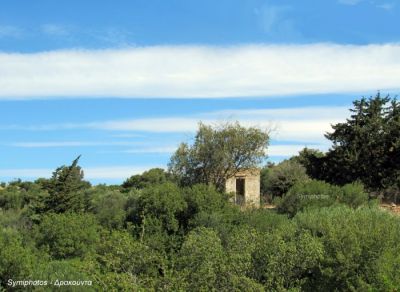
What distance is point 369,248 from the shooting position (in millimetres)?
25859

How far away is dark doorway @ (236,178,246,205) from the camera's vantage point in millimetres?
51591

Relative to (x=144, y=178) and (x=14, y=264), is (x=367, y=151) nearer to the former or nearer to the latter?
(x=14, y=264)

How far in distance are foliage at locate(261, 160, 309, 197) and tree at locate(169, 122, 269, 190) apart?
1229 cm

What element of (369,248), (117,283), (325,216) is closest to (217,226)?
(325,216)

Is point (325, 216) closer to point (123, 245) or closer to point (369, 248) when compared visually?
point (369, 248)

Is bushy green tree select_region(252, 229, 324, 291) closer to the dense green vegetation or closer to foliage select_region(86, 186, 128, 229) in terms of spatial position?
the dense green vegetation

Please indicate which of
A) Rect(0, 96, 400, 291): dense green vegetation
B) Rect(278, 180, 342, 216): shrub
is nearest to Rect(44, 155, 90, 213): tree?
Rect(0, 96, 400, 291): dense green vegetation

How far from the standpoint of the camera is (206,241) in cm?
2225

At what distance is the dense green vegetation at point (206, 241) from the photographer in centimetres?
2134

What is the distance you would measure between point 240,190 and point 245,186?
5.09ft

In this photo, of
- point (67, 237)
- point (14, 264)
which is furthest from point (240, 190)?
point (14, 264)

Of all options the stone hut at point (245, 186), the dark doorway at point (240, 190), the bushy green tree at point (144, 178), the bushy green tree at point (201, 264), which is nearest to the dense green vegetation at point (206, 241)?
the bushy green tree at point (201, 264)

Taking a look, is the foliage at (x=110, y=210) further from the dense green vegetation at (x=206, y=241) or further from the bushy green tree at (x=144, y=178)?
the bushy green tree at (x=144, y=178)

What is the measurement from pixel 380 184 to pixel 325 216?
18683 millimetres
